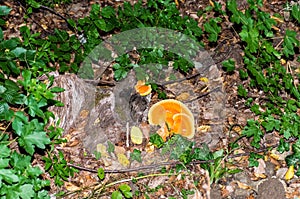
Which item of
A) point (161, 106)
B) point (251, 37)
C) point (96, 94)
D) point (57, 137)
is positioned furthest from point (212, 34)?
point (57, 137)

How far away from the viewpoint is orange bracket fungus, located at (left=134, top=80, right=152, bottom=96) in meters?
4.26

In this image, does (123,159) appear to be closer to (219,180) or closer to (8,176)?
(219,180)

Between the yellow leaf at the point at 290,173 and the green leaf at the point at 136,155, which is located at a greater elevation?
the green leaf at the point at 136,155

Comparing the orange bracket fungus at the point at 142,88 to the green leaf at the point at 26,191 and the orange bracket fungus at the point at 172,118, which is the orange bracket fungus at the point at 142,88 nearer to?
the orange bracket fungus at the point at 172,118

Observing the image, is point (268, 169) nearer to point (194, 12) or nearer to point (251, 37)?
point (251, 37)

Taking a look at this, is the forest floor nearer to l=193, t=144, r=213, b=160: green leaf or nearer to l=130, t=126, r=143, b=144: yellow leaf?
l=193, t=144, r=213, b=160: green leaf

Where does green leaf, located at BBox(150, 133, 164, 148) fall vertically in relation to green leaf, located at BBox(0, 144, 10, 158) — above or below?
below

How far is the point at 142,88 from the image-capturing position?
4.27m

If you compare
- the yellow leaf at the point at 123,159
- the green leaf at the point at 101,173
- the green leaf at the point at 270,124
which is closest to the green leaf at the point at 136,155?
the yellow leaf at the point at 123,159

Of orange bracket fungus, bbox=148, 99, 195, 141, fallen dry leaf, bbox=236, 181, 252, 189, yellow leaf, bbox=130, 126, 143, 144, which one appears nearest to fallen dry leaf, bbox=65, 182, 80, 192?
yellow leaf, bbox=130, 126, 143, 144

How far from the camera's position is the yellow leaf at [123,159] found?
403cm

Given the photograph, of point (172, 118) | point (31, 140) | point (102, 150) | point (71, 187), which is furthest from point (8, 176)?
point (172, 118)

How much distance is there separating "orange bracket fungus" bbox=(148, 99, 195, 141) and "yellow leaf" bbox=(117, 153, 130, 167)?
1.19ft

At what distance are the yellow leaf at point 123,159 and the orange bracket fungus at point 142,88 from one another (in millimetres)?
570
